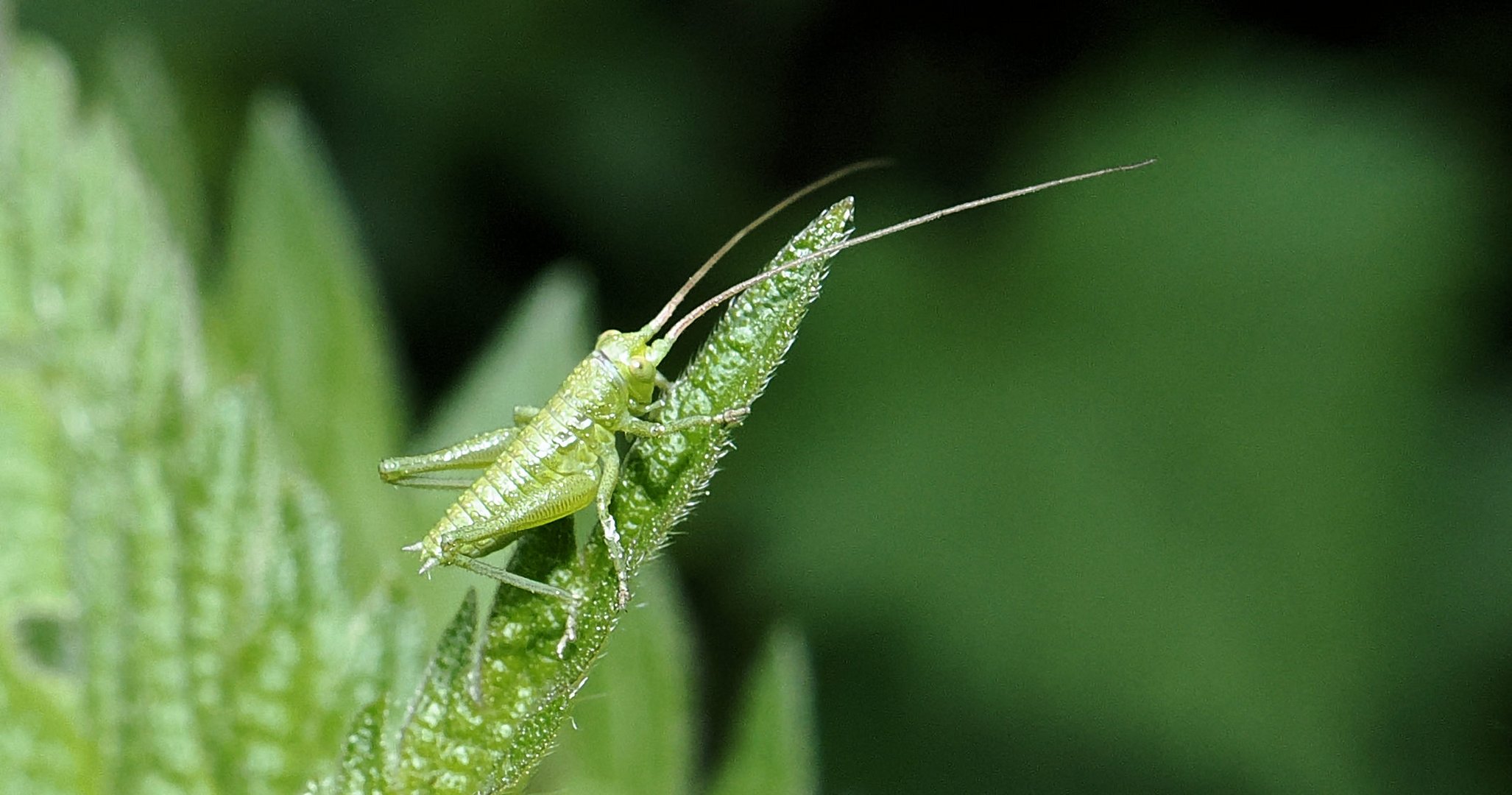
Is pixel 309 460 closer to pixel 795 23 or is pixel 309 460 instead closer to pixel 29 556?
pixel 29 556

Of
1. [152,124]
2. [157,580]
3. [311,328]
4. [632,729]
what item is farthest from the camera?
[152,124]

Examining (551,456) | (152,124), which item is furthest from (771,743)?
(152,124)

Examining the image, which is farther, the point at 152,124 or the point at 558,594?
the point at 152,124

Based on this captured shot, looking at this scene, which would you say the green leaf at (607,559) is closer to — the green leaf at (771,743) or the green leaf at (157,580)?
the green leaf at (157,580)

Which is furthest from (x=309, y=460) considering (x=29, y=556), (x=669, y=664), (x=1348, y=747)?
(x=1348, y=747)

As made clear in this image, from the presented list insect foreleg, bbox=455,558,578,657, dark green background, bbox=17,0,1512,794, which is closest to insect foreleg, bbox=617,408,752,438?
insect foreleg, bbox=455,558,578,657

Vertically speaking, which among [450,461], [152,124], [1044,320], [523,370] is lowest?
[450,461]

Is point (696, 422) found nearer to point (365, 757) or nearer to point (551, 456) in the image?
point (365, 757)

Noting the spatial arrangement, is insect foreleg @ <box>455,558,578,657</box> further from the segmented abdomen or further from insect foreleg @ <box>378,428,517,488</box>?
insect foreleg @ <box>378,428,517,488</box>

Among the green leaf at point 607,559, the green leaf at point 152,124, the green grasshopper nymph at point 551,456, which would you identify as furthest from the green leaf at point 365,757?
the green leaf at point 152,124
